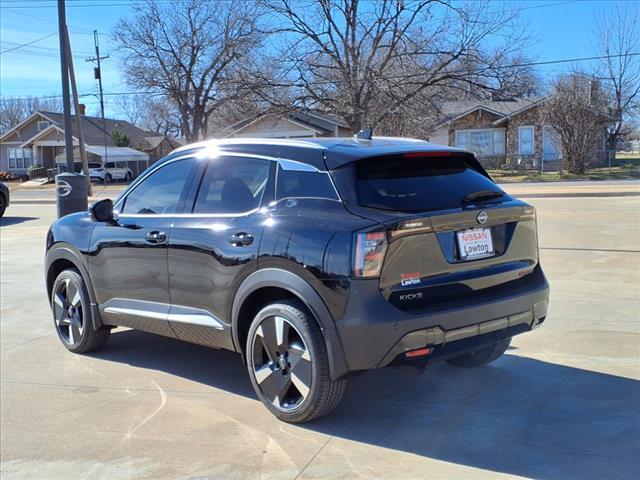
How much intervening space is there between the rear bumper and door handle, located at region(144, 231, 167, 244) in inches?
71.1

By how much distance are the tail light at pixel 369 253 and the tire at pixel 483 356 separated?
1.74 meters

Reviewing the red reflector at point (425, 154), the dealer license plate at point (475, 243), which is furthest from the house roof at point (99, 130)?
the dealer license plate at point (475, 243)

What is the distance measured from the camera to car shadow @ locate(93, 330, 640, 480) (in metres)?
3.68

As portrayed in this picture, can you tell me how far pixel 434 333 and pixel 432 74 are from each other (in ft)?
106

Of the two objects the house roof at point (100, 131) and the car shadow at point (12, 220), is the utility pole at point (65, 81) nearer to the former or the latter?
the car shadow at point (12, 220)

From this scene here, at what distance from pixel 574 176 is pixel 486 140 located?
1199 cm

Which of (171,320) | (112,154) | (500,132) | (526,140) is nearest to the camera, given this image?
(171,320)

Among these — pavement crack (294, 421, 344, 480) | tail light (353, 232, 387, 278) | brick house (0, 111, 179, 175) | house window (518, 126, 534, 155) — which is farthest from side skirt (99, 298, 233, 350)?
brick house (0, 111, 179, 175)

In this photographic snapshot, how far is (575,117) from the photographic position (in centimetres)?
3559

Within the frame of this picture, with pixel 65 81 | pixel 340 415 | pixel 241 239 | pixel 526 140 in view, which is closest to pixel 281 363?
pixel 340 415

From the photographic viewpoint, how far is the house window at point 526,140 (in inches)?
1801

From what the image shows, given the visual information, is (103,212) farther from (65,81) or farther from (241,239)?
(65,81)

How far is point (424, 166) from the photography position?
438cm

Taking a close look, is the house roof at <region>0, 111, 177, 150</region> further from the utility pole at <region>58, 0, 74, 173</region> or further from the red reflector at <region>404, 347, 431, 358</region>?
the red reflector at <region>404, 347, 431, 358</region>
